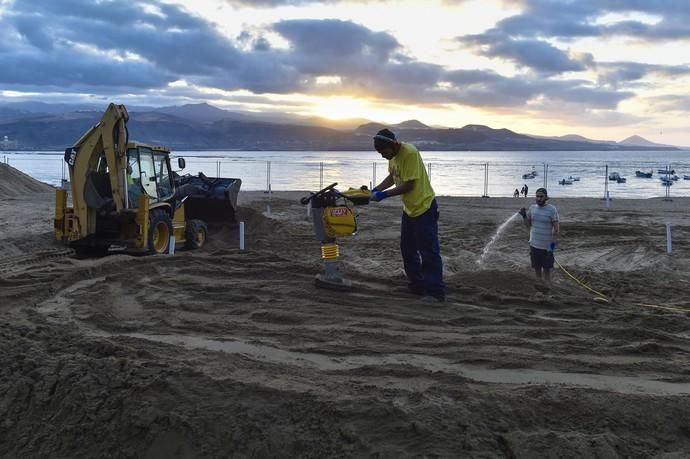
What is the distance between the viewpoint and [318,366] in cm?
499

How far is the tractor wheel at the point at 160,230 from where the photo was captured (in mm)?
12141

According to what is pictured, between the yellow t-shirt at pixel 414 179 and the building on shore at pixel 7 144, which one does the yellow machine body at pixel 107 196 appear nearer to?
the yellow t-shirt at pixel 414 179

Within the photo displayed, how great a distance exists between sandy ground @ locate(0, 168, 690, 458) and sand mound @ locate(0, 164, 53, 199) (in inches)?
850

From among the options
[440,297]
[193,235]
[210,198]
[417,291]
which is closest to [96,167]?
[193,235]

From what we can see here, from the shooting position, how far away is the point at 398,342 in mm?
5602

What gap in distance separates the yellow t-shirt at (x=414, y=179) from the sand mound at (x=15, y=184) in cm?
2492

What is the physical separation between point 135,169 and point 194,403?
9044 millimetres

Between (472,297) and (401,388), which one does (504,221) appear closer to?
(472,297)

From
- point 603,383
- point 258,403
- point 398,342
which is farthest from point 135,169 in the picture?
point 603,383

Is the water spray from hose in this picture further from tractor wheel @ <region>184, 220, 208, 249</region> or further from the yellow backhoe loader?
the yellow backhoe loader

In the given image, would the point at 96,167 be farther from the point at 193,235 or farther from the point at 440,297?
the point at 440,297

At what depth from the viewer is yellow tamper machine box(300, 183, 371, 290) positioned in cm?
708

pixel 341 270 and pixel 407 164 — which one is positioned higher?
pixel 407 164


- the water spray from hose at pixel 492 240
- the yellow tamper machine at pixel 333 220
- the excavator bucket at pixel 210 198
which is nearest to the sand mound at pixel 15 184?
the excavator bucket at pixel 210 198
